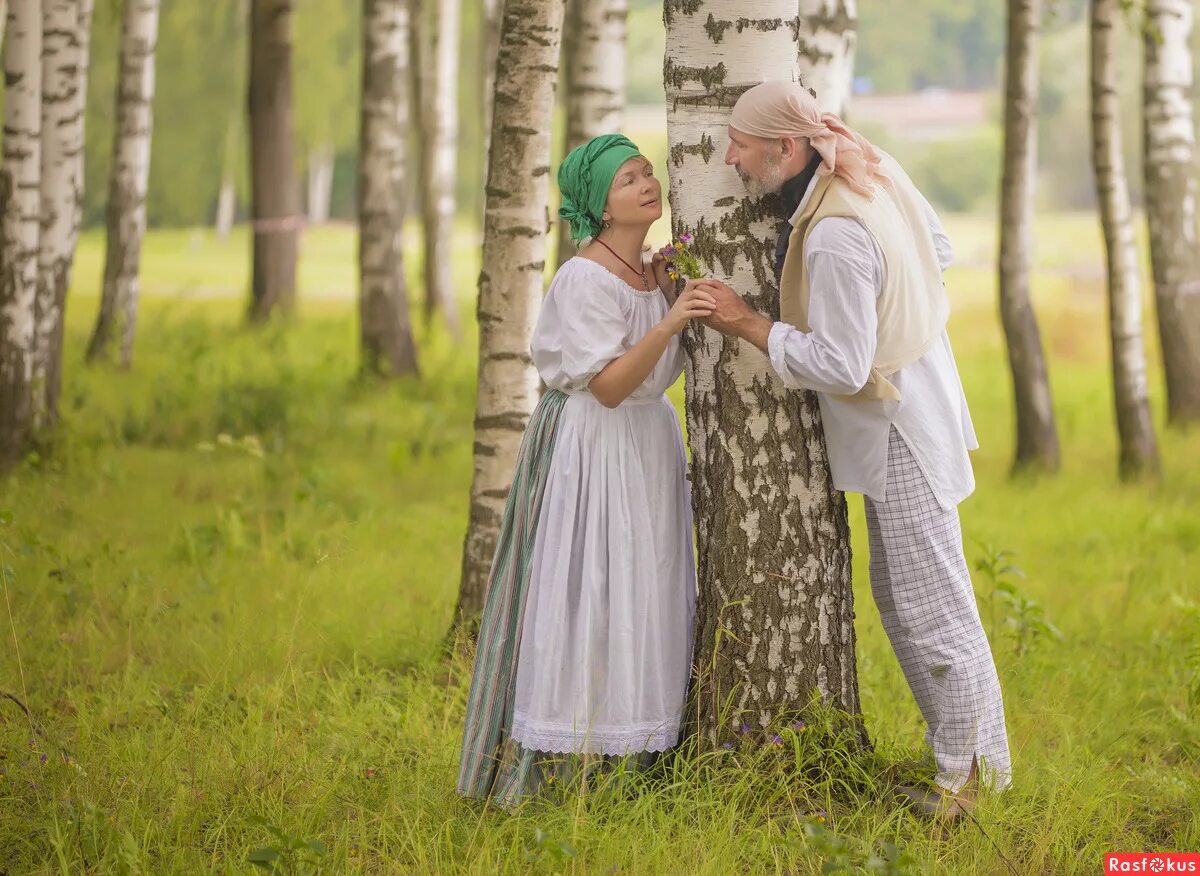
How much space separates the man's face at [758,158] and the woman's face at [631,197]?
0.97 feet

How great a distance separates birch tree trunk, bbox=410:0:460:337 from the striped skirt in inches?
446

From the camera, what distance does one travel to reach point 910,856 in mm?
3197

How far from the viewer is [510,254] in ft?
16.9

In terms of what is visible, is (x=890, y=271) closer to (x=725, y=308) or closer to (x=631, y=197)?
(x=725, y=308)

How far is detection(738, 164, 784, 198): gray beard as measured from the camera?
3473 millimetres

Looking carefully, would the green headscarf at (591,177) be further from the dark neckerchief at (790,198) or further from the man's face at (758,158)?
the dark neckerchief at (790,198)

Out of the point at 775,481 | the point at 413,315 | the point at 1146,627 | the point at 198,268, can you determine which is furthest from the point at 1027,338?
the point at 198,268

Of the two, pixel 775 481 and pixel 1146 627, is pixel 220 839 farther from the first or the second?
pixel 1146 627

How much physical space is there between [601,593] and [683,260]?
0.93 metres

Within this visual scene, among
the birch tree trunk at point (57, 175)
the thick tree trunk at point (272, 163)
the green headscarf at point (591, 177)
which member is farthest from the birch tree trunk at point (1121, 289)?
the thick tree trunk at point (272, 163)

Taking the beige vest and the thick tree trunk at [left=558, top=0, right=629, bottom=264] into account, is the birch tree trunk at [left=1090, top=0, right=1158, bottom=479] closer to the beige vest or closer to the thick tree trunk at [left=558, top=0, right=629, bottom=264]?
the thick tree trunk at [left=558, top=0, right=629, bottom=264]

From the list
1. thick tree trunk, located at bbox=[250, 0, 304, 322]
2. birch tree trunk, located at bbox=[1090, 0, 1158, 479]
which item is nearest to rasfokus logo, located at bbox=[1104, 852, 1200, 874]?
birch tree trunk, located at bbox=[1090, 0, 1158, 479]

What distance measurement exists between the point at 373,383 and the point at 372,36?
116 inches

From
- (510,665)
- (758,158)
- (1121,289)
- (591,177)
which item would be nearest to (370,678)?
(510,665)
